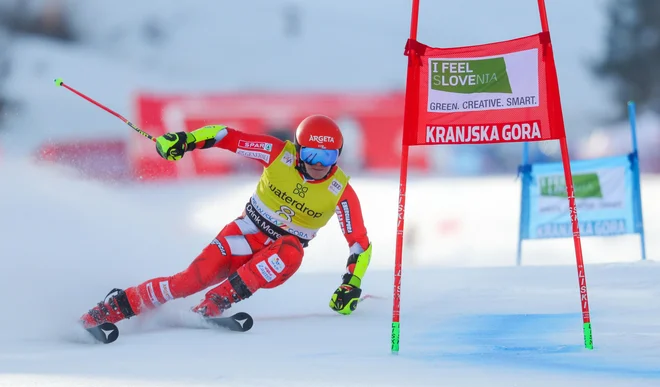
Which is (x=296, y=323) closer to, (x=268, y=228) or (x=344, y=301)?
(x=344, y=301)

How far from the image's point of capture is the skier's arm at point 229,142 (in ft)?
18.7

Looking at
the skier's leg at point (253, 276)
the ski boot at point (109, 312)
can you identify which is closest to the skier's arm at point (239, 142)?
the skier's leg at point (253, 276)

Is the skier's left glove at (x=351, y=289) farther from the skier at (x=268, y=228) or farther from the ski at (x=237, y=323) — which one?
the ski at (x=237, y=323)

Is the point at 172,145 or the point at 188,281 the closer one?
the point at 172,145

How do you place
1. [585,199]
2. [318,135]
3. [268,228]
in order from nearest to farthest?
[318,135]
[268,228]
[585,199]

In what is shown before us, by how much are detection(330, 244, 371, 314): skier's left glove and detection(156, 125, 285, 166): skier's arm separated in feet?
2.79

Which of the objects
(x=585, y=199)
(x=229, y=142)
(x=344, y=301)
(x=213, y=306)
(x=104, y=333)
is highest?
(x=585, y=199)

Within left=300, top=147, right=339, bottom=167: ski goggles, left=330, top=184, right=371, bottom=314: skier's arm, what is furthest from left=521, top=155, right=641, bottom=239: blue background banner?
left=300, top=147, right=339, bottom=167: ski goggles

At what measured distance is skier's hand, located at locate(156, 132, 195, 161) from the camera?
5.62 metres

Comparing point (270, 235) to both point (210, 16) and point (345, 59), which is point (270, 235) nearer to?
point (345, 59)

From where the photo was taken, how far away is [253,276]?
222 inches

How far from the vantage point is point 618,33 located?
4566 cm

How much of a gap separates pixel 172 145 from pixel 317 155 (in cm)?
88

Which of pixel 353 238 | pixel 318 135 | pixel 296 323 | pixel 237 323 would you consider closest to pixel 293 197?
pixel 318 135
